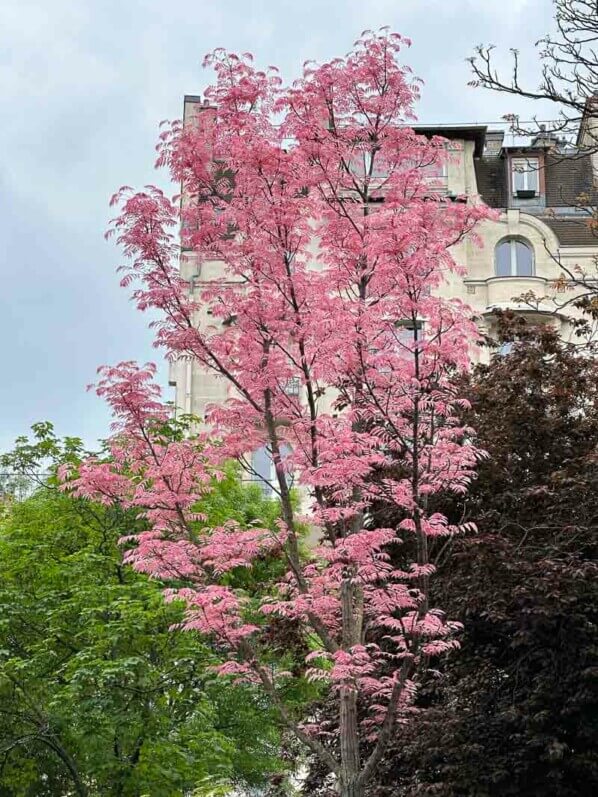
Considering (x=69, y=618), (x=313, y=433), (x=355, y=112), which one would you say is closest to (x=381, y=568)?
(x=313, y=433)

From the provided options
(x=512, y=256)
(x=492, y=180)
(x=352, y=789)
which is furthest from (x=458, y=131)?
(x=352, y=789)

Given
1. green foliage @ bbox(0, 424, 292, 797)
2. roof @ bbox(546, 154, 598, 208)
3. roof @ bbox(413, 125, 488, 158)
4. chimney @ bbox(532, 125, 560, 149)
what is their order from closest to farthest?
chimney @ bbox(532, 125, 560, 149)
green foliage @ bbox(0, 424, 292, 797)
roof @ bbox(413, 125, 488, 158)
roof @ bbox(546, 154, 598, 208)

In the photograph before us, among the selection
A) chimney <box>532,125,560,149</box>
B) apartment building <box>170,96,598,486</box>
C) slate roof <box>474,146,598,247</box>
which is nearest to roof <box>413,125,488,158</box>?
apartment building <box>170,96,598,486</box>

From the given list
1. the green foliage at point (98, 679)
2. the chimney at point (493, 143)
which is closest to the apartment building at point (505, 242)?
the chimney at point (493, 143)

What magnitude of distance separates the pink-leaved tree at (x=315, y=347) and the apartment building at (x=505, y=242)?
17222 mm

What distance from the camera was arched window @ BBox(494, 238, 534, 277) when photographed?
32281 millimetres

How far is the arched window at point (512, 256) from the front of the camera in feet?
106

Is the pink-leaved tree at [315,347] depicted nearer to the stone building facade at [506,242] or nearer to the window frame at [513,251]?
the stone building facade at [506,242]

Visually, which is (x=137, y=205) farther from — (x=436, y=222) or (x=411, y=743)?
(x=411, y=743)

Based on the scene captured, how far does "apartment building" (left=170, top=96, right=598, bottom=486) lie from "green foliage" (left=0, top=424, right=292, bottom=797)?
1147 centimetres

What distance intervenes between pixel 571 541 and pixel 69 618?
7.70m

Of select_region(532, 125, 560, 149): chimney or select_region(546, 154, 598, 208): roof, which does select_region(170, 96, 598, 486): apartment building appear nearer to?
select_region(546, 154, 598, 208): roof

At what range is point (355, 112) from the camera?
41.9 ft

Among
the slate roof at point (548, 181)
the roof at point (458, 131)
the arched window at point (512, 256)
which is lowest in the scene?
the arched window at point (512, 256)
